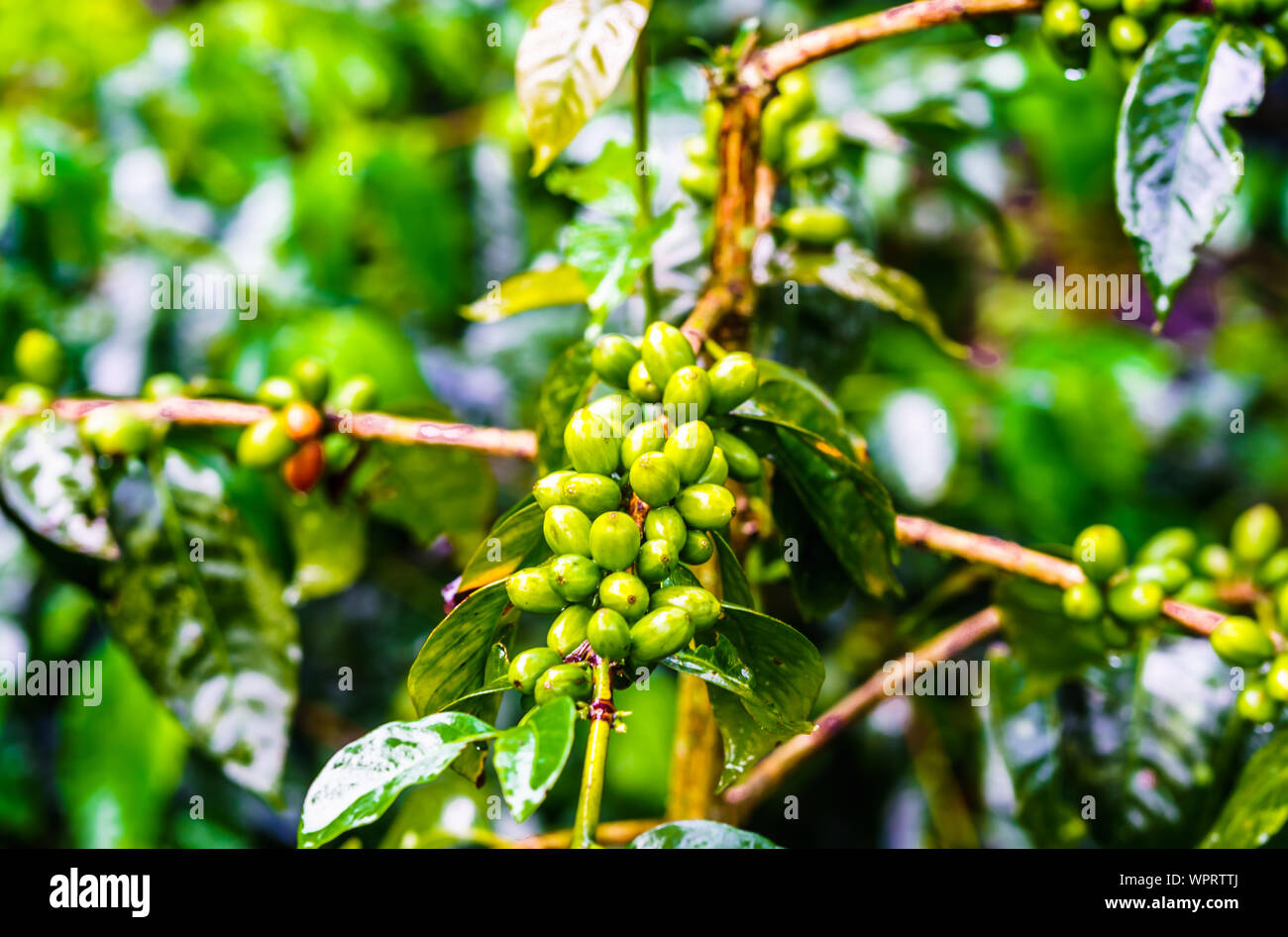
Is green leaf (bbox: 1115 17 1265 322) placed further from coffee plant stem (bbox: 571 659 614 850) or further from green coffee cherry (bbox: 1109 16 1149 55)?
coffee plant stem (bbox: 571 659 614 850)

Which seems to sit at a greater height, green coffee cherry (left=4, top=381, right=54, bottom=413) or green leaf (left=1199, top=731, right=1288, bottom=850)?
green coffee cherry (left=4, top=381, right=54, bottom=413)

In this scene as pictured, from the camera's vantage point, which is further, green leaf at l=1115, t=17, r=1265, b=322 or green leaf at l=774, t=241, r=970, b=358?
green leaf at l=774, t=241, r=970, b=358

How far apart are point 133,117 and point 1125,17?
5.08 feet

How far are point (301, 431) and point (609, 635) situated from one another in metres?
0.46

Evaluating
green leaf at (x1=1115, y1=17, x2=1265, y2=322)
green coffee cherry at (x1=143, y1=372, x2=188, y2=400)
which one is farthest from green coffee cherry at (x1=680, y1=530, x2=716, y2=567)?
green coffee cherry at (x1=143, y1=372, x2=188, y2=400)

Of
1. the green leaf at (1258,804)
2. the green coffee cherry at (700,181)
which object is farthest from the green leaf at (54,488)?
the green leaf at (1258,804)

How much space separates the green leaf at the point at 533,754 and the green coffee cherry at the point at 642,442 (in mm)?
148

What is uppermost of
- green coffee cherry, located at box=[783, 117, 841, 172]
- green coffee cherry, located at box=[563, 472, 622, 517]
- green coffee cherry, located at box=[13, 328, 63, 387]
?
green coffee cherry, located at box=[783, 117, 841, 172]

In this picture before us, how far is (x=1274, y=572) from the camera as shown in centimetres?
84

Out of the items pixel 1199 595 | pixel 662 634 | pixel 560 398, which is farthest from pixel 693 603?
pixel 1199 595

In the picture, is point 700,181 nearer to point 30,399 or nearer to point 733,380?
point 733,380

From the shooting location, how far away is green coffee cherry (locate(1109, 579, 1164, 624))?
28.5 inches

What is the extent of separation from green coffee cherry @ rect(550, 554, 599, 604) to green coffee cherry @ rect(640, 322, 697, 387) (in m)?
0.13

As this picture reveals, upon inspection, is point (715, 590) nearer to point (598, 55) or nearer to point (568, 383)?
point (568, 383)
